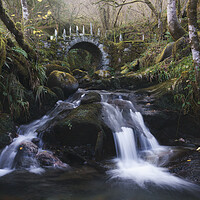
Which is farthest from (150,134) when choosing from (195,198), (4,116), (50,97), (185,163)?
(4,116)

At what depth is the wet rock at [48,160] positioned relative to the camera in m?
3.08

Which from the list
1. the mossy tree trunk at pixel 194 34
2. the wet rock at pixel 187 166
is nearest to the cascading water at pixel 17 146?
the wet rock at pixel 187 166

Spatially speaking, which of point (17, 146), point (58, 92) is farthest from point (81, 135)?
point (58, 92)

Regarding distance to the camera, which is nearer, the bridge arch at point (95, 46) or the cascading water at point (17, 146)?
the cascading water at point (17, 146)

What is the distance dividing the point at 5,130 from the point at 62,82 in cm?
318

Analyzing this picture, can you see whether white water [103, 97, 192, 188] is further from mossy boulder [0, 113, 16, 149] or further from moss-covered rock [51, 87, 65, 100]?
mossy boulder [0, 113, 16, 149]

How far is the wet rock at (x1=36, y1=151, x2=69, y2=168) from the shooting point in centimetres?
308

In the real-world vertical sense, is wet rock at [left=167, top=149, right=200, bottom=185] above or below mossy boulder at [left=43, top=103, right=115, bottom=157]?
below

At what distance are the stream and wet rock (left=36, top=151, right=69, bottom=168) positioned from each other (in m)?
0.09

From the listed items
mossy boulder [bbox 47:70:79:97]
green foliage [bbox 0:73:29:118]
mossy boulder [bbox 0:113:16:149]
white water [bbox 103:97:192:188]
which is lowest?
white water [bbox 103:97:192:188]

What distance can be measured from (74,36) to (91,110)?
1074 centimetres

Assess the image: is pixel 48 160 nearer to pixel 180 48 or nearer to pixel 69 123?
pixel 69 123

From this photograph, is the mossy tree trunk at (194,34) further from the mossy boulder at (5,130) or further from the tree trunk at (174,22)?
the mossy boulder at (5,130)

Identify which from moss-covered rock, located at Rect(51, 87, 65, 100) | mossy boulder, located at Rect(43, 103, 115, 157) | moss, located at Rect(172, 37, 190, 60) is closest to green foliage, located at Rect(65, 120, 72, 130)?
mossy boulder, located at Rect(43, 103, 115, 157)
